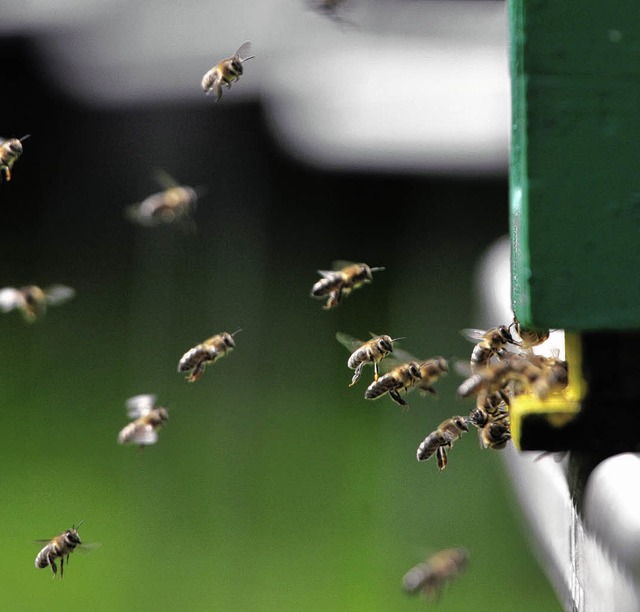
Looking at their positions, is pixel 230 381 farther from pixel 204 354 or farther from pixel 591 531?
pixel 591 531

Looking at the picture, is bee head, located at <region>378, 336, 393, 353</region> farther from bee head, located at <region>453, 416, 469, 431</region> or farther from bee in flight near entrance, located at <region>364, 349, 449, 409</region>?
bee head, located at <region>453, 416, 469, 431</region>

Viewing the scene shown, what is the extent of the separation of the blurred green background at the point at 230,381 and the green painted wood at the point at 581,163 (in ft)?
33.6

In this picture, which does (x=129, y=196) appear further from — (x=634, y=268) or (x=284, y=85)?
(x=634, y=268)

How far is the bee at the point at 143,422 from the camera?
11.6 feet

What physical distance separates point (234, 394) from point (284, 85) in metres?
6.42

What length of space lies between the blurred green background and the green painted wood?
33.6 feet

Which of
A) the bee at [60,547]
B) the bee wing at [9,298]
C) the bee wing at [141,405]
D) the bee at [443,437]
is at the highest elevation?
the bee wing at [9,298]

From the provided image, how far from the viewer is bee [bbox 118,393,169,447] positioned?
139 inches

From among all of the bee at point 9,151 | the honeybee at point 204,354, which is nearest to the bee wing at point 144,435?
the honeybee at point 204,354

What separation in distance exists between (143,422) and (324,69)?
18.7 metres

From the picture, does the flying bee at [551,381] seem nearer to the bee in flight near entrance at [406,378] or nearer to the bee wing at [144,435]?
the bee in flight near entrance at [406,378]

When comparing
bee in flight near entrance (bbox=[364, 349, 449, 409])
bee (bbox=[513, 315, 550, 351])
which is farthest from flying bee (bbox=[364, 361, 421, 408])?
bee (bbox=[513, 315, 550, 351])

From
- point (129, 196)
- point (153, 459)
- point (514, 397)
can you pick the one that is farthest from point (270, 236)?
point (514, 397)

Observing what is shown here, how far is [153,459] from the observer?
16.2m
